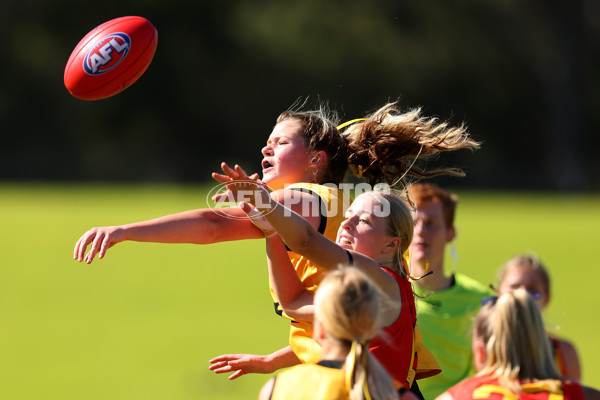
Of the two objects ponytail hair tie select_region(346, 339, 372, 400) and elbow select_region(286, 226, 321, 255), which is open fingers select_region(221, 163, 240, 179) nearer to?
elbow select_region(286, 226, 321, 255)

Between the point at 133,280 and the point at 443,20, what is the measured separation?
981 inches

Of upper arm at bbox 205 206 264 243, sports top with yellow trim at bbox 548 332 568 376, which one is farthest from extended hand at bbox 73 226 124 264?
sports top with yellow trim at bbox 548 332 568 376

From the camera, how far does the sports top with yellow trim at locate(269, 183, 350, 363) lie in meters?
3.87

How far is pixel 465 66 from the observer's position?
4081cm

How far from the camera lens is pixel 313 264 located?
3.86 metres

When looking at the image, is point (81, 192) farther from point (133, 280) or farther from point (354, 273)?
point (354, 273)

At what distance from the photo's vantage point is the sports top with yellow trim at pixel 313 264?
12.7ft

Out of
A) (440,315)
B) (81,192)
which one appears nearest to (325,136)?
(440,315)

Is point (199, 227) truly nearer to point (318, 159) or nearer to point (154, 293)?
point (318, 159)

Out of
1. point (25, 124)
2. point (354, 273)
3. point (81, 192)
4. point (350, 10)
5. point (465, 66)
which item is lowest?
point (354, 273)

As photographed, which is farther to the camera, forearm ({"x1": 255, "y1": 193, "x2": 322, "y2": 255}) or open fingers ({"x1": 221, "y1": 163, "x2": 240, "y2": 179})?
forearm ({"x1": 255, "y1": 193, "x2": 322, "y2": 255})

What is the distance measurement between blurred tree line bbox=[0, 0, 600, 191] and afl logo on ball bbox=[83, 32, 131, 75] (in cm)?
3414

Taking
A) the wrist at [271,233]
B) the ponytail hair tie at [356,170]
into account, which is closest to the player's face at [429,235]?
the ponytail hair tie at [356,170]

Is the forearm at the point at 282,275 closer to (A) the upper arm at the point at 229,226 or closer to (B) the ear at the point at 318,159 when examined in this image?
(A) the upper arm at the point at 229,226
